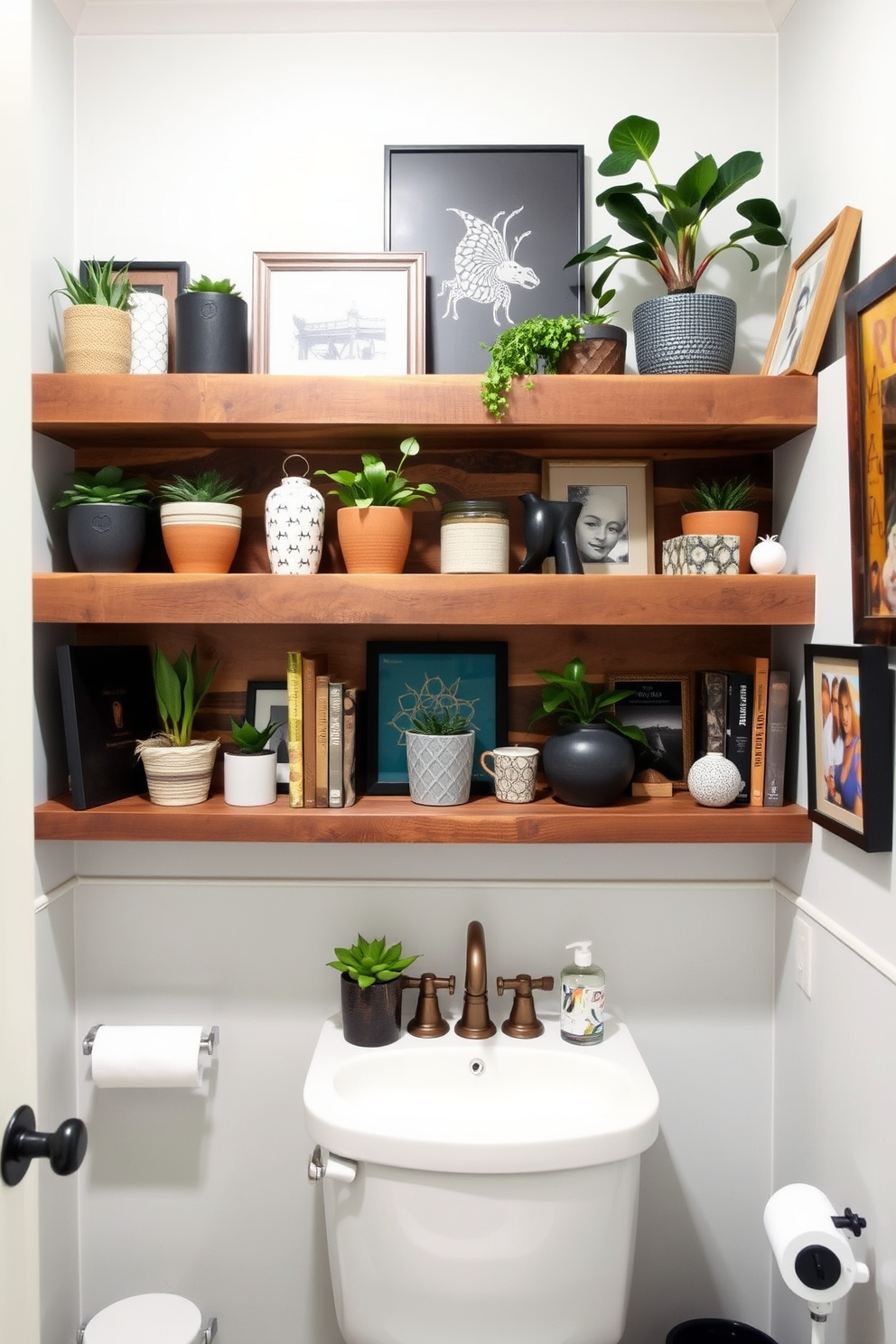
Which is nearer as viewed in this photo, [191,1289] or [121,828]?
[121,828]

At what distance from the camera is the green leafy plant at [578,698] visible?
159 centimetres

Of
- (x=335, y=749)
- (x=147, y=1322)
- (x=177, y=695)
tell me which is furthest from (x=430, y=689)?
(x=147, y=1322)

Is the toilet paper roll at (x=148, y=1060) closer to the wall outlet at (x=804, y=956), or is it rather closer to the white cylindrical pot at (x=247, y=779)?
the white cylindrical pot at (x=247, y=779)

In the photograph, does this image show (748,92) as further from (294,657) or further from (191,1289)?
(191,1289)

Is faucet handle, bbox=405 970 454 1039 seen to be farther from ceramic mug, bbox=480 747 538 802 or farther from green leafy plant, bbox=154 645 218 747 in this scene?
green leafy plant, bbox=154 645 218 747

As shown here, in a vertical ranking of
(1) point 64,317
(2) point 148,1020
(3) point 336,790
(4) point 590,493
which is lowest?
(2) point 148,1020

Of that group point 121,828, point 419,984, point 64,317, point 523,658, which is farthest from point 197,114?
point 419,984

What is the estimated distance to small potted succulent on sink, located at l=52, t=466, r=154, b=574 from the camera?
1540 mm

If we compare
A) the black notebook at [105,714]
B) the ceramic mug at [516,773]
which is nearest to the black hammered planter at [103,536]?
the black notebook at [105,714]

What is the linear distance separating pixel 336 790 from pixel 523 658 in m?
0.42

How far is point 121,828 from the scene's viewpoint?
5.01 feet

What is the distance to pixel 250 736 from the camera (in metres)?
1.61

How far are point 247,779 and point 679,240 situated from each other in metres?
1.13

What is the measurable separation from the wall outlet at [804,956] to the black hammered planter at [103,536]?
125 cm
